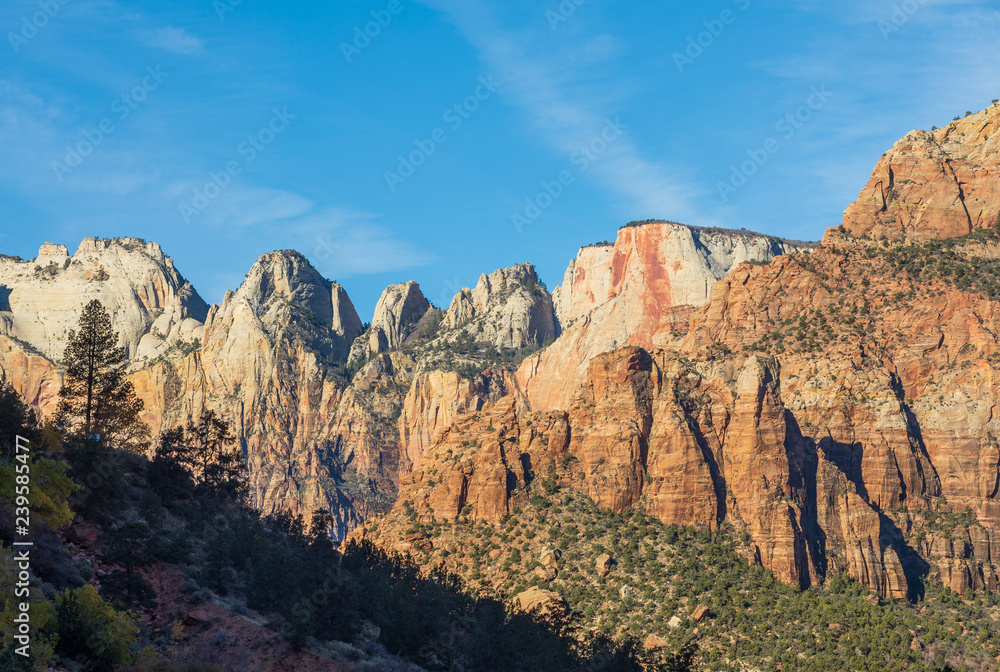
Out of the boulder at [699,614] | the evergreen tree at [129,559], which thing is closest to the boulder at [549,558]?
the boulder at [699,614]

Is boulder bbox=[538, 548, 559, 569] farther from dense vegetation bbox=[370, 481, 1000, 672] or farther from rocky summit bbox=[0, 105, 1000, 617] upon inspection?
rocky summit bbox=[0, 105, 1000, 617]

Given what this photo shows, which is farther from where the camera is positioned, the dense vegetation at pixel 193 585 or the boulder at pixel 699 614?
the boulder at pixel 699 614

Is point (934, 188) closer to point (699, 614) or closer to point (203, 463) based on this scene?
point (699, 614)

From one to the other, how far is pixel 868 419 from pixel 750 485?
69.2 ft

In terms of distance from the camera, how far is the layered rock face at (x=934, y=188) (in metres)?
153

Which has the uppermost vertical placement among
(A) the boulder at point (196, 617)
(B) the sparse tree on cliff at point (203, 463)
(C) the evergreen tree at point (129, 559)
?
(B) the sparse tree on cliff at point (203, 463)

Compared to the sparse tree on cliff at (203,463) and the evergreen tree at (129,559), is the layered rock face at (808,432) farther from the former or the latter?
the evergreen tree at (129,559)

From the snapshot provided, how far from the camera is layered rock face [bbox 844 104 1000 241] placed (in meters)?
153

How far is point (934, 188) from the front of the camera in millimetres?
154875

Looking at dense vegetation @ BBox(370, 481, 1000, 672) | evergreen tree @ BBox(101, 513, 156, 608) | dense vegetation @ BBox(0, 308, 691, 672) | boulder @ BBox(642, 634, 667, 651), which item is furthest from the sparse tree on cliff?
boulder @ BBox(642, 634, 667, 651)

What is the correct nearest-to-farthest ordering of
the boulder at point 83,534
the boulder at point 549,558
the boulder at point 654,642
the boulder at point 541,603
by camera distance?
1. the boulder at point 83,534
2. the boulder at point 654,642
3. the boulder at point 541,603
4. the boulder at point 549,558

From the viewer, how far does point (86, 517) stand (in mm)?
63562

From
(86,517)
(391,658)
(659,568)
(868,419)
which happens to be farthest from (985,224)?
(86,517)

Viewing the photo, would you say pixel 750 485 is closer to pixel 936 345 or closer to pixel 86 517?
pixel 936 345
